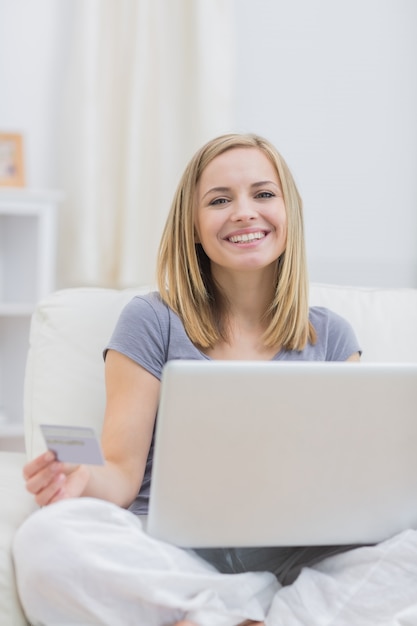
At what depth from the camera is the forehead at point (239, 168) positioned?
156 cm

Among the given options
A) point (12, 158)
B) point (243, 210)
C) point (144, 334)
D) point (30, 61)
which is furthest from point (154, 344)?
point (30, 61)

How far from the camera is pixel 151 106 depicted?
2773 mm

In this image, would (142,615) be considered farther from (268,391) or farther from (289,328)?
(289,328)

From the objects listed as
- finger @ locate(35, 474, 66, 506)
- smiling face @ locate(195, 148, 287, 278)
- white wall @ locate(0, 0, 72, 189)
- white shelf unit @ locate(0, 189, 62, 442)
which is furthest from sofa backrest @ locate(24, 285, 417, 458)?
white wall @ locate(0, 0, 72, 189)

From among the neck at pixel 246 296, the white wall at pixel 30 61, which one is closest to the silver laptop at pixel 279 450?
the neck at pixel 246 296

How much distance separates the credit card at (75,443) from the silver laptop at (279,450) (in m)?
0.07

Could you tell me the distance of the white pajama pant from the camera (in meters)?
1.08

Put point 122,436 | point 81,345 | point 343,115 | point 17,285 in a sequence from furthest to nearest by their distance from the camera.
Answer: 1. point 343,115
2. point 17,285
3. point 81,345
4. point 122,436

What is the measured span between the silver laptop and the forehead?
590mm

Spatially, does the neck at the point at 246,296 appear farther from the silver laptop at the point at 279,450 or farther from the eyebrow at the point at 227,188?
the silver laptop at the point at 279,450

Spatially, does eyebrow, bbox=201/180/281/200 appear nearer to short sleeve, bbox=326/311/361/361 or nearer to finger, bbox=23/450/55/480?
short sleeve, bbox=326/311/361/361

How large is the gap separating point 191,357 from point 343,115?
1730 mm

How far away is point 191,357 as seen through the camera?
4.87 ft

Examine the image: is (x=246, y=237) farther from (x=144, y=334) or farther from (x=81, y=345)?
(x=81, y=345)
